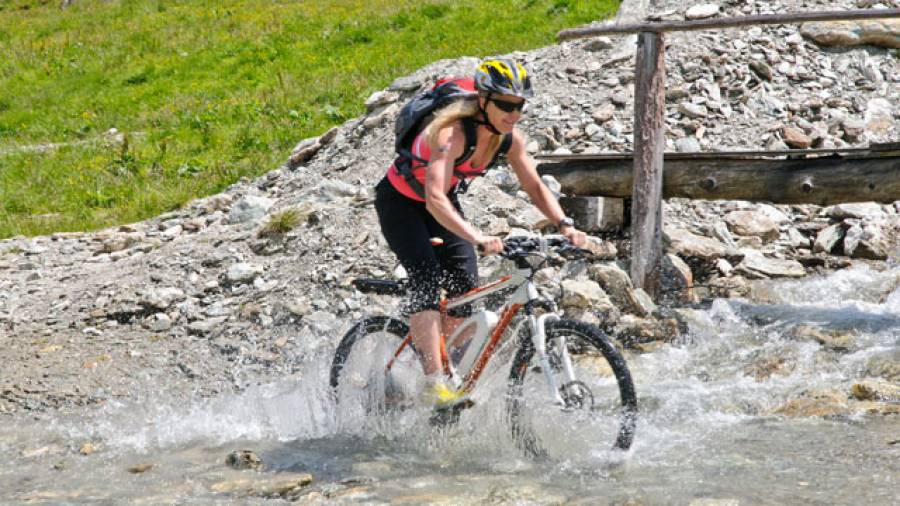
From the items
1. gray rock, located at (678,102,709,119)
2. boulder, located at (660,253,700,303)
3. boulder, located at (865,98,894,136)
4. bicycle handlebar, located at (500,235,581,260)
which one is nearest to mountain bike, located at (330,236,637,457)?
bicycle handlebar, located at (500,235,581,260)

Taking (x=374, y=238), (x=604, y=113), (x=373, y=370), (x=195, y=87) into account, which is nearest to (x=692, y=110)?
(x=604, y=113)

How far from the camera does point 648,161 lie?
8953mm

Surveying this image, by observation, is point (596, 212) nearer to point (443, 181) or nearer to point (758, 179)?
point (758, 179)

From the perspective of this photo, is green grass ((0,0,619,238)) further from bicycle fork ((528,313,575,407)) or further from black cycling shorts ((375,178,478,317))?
bicycle fork ((528,313,575,407))

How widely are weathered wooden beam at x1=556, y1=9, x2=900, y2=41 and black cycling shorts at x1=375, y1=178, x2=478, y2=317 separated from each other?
A: 3584mm

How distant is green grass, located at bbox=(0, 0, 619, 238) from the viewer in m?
14.1

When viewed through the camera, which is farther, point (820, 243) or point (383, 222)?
point (820, 243)

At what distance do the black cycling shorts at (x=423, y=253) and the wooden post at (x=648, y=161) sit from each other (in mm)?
3310

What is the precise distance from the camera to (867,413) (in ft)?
20.0

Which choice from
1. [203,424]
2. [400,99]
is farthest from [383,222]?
[400,99]

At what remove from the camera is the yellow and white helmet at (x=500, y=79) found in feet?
17.2

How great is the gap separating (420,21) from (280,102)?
14.1ft

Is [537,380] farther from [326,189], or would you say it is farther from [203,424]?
[326,189]

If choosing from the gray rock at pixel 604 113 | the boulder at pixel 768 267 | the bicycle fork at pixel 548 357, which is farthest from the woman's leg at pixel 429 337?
the gray rock at pixel 604 113
